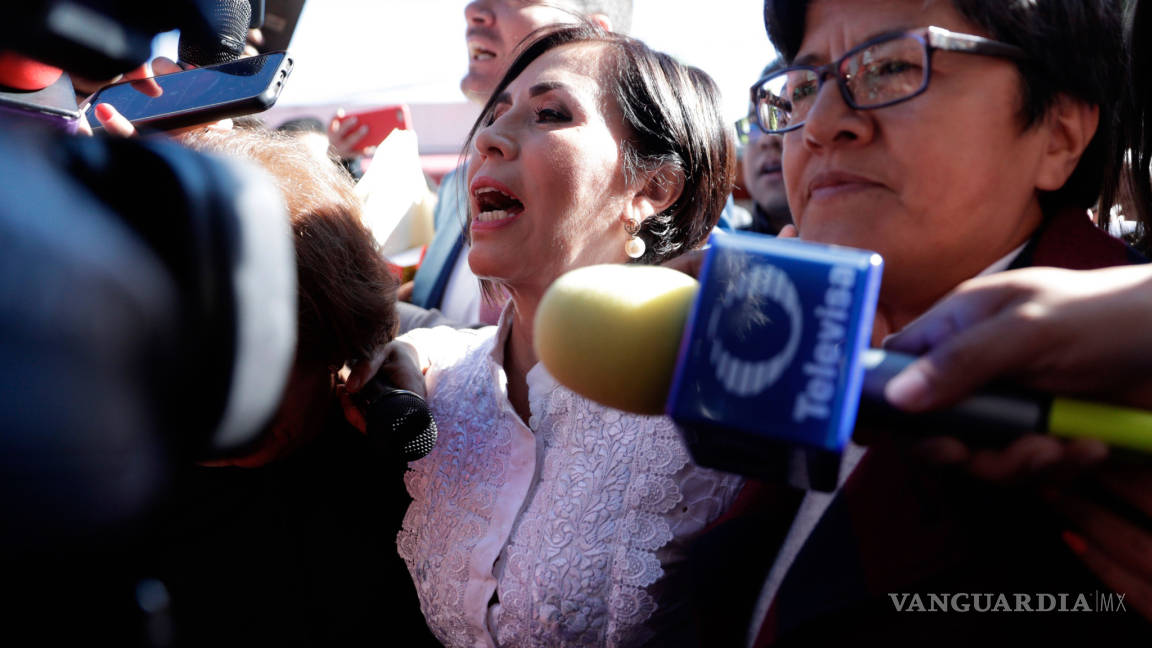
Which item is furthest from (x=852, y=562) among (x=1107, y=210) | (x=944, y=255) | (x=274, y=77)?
(x=274, y=77)

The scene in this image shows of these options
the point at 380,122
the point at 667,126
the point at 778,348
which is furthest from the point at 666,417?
the point at 380,122

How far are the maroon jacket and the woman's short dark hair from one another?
37.4 inches

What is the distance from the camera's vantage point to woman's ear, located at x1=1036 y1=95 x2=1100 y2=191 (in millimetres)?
1052

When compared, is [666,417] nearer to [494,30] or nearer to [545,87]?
[545,87]

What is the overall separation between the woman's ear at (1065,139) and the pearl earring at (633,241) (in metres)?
0.87

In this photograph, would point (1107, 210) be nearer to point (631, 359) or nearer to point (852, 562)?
point (852, 562)

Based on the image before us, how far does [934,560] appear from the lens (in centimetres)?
88

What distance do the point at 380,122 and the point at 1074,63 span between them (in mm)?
3403

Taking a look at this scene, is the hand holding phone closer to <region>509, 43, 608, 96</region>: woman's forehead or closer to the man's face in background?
the man's face in background

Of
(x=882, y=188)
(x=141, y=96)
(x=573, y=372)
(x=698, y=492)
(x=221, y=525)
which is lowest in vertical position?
(x=221, y=525)

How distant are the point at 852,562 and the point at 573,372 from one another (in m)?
0.44

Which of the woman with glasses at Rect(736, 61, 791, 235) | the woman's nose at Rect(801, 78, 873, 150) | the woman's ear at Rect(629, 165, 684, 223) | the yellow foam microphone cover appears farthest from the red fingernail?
the woman with glasses at Rect(736, 61, 791, 235)

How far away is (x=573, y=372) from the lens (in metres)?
0.72

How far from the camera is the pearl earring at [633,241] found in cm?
182
